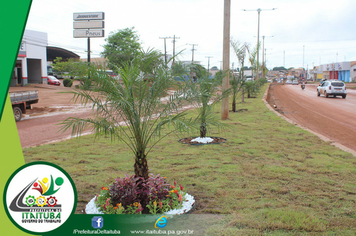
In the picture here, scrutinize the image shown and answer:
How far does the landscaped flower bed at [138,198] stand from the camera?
14.1ft

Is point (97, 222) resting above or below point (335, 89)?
below

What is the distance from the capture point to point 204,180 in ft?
19.2

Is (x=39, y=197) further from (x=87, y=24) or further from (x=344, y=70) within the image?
(x=344, y=70)

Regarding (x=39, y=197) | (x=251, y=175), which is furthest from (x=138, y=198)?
(x=251, y=175)

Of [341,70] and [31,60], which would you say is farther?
[341,70]

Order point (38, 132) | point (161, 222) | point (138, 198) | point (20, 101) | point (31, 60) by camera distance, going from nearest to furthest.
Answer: point (161, 222)
point (138, 198)
point (38, 132)
point (20, 101)
point (31, 60)

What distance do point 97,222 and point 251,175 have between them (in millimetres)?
3270

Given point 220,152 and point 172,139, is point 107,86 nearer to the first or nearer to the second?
point 220,152

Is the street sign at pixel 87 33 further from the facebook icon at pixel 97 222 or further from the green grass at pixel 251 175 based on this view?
the facebook icon at pixel 97 222

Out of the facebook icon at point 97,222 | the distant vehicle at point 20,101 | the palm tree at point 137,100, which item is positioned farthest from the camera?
the distant vehicle at point 20,101

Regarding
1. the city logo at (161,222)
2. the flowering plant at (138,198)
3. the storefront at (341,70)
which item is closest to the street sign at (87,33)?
the flowering plant at (138,198)

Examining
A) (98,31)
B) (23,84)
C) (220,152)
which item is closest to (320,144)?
(220,152)

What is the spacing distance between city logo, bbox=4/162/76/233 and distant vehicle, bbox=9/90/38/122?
12.8 m

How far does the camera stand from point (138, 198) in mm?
4430
